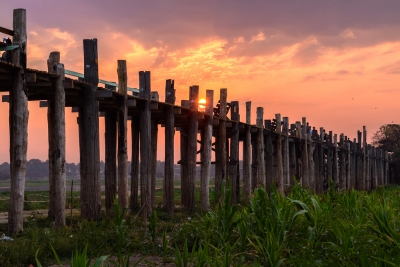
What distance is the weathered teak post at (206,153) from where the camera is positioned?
54.8ft

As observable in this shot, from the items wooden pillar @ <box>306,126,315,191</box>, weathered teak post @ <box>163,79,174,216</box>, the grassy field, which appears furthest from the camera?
wooden pillar @ <box>306,126,315,191</box>

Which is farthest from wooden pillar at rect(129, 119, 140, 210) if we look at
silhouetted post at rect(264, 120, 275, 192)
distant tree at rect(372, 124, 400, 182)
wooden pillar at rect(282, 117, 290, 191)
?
distant tree at rect(372, 124, 400, 182)

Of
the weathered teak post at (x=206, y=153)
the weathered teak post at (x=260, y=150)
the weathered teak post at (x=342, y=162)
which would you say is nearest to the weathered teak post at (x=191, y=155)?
the weathered teak post at (x=206, y=153)

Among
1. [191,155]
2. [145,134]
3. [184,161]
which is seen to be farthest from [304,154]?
[145,134]

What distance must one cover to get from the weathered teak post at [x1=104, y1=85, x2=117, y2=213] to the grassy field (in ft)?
16.2

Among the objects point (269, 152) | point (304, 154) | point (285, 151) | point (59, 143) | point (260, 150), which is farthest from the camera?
point (304, 154)

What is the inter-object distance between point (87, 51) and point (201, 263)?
26.3 feet

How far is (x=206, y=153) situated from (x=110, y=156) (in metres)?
3.46

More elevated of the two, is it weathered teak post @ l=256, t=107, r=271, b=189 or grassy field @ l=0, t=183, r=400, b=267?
weathered teak post @ l=256, t=107, r=271, b=189

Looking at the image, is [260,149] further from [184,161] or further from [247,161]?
[184,161]

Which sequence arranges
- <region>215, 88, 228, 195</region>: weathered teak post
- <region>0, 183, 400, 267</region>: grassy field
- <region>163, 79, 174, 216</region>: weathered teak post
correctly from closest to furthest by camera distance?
<region>0, 183, 400, 267</region>: grassy field
<region>163, 79, 174, 216</region>: weathered teak post
<region>215, 88, 228, 195</region>: weathered teak post

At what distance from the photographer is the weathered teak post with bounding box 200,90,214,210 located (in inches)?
658

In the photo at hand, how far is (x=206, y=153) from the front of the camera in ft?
55.9

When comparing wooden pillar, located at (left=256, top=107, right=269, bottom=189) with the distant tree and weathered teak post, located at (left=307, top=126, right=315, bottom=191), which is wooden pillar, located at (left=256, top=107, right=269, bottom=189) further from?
the distant tree
